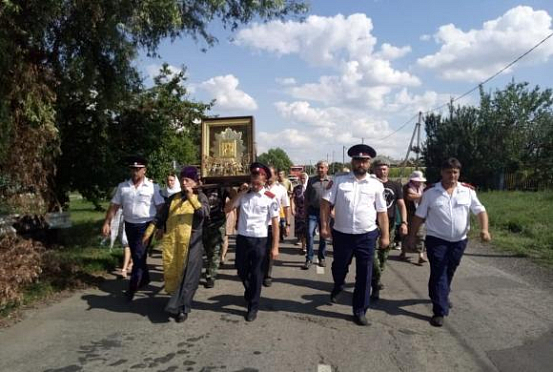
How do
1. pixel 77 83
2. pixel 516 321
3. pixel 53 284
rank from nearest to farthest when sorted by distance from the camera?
pixel 516 321 → pixel 53 284 → pixel 77 83

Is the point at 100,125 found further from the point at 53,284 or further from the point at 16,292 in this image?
the point at 16,292

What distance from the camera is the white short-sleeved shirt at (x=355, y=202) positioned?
536 centimetres

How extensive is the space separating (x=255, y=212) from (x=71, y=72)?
4.32 m

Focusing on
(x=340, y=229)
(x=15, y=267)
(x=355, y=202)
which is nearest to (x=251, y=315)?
(x=340, y=229)

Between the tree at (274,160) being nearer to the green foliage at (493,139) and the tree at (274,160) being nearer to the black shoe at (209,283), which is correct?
the black shoe at (209,283)

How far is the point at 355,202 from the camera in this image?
5387 millimetres

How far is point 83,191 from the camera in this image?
10930 millimetres

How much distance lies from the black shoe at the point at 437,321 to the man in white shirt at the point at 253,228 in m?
1.96

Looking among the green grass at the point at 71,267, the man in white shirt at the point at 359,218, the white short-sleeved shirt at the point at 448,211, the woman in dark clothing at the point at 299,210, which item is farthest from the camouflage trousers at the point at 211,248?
the woman in dark clothing at the point at 299,210

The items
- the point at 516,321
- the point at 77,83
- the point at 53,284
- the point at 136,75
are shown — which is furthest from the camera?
the point at 136,75

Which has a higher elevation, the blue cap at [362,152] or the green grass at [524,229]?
the blue cap at [362,152]

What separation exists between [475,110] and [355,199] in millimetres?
29650

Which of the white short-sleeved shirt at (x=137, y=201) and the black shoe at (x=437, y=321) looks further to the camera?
the white short-sleeved shirt at (x=137, y=201)

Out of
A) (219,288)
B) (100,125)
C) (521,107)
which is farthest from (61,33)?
(521,107)
